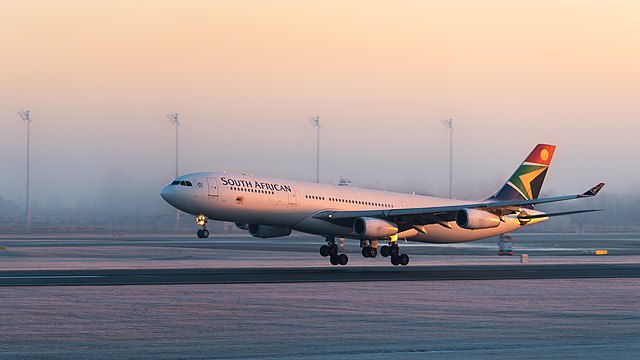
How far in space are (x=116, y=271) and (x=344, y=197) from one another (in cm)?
1872

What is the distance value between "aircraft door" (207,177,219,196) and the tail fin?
24317 mm

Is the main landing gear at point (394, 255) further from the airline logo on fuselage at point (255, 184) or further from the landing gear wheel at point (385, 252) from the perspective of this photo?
the airline logo on fuselage at point (255, 184)

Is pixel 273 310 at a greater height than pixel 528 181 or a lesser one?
lesser

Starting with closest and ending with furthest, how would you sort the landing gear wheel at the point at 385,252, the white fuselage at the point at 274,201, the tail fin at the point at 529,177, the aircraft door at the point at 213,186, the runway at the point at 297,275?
the runway at the point at 297,275, the aircraft door at the point at 213,186, the white fuselage at the point at 274,201, the landing gear wheel at the point at 385,252, the tail fin at the point at 529,177

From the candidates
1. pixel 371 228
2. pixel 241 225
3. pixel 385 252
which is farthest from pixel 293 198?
pixel 385 252

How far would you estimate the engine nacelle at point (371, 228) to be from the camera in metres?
57.6

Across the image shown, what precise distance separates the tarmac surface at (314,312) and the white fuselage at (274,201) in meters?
3.65

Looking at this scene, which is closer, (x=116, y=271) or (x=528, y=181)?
(x=116, y=271)

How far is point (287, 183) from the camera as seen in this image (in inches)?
2318

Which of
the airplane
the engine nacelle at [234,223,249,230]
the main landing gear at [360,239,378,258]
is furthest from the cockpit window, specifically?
the main landing gear at [360,239,378,258]

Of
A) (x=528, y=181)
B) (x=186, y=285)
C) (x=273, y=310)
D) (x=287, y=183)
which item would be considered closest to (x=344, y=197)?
(x=287, y=183)

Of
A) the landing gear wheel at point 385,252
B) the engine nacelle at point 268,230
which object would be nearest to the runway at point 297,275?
the landing gear wheel at point 385,252

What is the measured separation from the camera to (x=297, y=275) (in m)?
45.4

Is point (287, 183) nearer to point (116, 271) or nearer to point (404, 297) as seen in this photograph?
point (116, 271)
